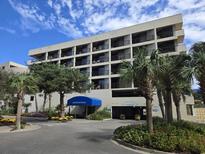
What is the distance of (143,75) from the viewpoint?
14008 mm

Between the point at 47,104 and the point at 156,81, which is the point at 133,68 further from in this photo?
the point at 47,104

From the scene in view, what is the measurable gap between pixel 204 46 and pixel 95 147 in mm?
9933

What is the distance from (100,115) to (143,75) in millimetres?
25615

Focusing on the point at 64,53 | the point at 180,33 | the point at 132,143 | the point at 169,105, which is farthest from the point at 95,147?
the point at 64,53

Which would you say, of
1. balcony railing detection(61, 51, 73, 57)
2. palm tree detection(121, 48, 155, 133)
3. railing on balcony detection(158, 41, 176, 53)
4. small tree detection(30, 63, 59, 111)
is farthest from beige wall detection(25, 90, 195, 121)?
palm tree detection(121, 48, 155, 133)

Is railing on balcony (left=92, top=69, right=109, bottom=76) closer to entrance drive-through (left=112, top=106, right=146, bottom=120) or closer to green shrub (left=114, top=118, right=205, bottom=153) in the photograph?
entrance drive-through (left=112, top=106, right=146, bottom=120)

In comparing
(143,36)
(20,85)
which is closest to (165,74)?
(20,85)

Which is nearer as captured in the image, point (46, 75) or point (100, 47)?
point (46, 75)

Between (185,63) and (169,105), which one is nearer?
(185,63)

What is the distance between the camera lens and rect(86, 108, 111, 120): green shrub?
37.0 meters

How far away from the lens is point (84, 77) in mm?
32531

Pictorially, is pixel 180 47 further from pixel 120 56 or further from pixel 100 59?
pixel 100 59

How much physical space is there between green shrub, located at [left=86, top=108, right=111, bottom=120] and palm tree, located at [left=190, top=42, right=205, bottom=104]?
964 inches

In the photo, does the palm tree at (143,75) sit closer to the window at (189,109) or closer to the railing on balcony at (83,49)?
the window at (189,109)
